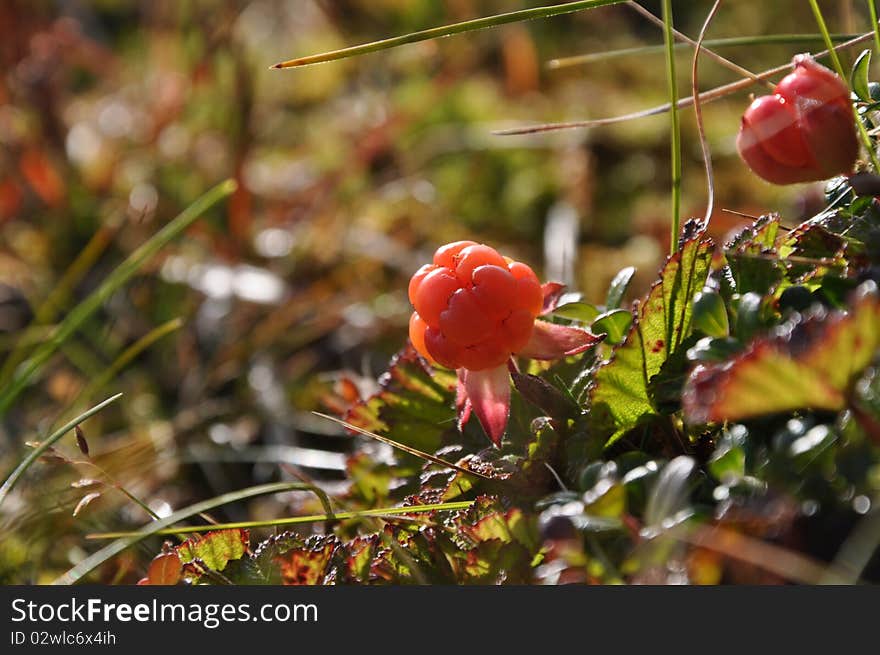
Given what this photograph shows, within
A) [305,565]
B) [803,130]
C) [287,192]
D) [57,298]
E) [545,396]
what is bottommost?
[305,565]

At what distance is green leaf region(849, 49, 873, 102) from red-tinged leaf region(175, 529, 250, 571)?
576mm

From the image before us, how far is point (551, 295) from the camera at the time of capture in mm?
826

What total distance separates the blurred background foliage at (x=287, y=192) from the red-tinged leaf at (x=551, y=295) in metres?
0.74

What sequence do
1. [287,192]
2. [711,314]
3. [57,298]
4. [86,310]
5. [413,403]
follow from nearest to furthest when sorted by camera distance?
[711,314], [413,403], [86,310], [57,298], [287,192]

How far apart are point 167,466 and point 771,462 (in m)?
1.18

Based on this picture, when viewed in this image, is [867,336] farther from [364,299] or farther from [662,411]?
[364,299]

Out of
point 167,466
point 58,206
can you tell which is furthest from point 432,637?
point 58,206

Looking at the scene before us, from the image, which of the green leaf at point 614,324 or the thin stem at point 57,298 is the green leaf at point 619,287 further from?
the thin stem at point 57,298

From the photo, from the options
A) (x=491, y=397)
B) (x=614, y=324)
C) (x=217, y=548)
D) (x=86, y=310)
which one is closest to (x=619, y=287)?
(x=614, y=324)

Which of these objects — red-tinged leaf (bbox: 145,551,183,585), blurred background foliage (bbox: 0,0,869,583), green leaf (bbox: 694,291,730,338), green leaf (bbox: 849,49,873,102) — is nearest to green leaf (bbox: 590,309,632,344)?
green leaf (bbox: 694,291,730,338)

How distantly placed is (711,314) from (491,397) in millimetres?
183

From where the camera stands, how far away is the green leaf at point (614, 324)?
76 centimetres

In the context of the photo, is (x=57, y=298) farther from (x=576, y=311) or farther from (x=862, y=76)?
(x=862, y=76)

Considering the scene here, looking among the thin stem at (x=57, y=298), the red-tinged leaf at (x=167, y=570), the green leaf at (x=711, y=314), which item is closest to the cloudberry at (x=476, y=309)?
the green leaf at (x=711, y=314)
